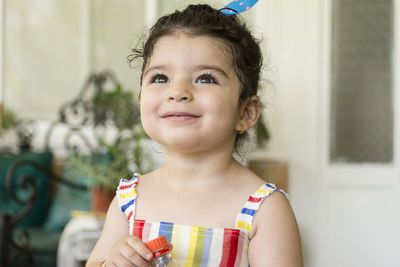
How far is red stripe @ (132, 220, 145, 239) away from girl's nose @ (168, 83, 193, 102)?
0.75ft

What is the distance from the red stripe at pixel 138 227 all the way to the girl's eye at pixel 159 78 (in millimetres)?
255

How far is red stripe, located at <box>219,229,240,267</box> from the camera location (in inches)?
32.9

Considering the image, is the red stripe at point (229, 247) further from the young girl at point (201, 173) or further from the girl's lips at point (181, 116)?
the girl's lips at point (181, 116)

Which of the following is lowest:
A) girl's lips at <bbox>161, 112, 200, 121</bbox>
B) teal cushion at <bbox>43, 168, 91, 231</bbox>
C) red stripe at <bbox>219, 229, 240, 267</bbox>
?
teal cushion at <bbox>43, 168, 91, 231</bbox>

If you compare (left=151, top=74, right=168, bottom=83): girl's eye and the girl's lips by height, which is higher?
(left=151, top=74, right=168, bottom=83): girl's eye

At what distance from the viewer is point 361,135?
9.89ft

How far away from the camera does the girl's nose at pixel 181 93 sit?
0.84 metres

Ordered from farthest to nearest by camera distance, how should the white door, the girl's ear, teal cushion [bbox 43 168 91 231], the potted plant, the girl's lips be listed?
the white door → teal cushion [bbox 43 168 91 231] → the potted plant → the girl's ear → the girl's lips

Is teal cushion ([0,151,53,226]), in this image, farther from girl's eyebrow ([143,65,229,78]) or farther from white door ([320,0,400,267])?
girl's eyebrow ([143,65,229,78])

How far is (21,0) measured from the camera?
11.9 ft

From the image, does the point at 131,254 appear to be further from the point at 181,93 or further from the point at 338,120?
the point at 338,120

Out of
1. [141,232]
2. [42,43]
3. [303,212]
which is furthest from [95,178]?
[42,43]

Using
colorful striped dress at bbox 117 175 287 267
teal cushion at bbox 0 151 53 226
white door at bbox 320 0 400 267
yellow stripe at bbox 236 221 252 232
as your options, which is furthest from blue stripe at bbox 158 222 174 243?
white door at bbox 320 0 400 267

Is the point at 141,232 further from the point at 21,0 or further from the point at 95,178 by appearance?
the point at 21,0
